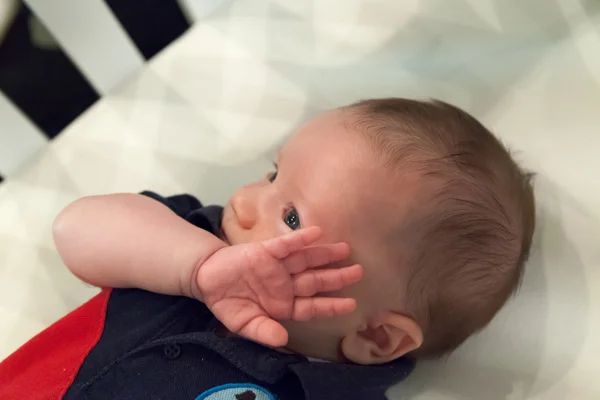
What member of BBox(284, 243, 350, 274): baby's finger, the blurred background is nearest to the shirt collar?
BBox(284, 243, 350, 274): baby's finger

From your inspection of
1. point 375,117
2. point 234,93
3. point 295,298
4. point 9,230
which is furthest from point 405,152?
point 9,230

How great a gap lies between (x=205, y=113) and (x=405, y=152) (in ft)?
1.44

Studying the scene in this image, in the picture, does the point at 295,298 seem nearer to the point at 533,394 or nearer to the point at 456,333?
the point at 456,333

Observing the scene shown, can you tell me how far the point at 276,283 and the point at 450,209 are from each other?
0.58 ft

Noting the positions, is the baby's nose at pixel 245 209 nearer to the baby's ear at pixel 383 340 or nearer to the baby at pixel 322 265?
the baby at pixel 322 265

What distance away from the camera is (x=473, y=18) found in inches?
37.1

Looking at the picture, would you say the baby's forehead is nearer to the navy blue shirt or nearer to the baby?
the baby

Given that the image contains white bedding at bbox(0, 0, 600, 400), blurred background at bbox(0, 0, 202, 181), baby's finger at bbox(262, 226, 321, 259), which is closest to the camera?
baby's finger at bbox(262, 226, 321, 259)

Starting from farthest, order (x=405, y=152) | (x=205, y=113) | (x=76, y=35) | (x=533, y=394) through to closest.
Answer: (x=205, y=113), (x=76, y=35), (x=533, y=394), (x=405, y=152)

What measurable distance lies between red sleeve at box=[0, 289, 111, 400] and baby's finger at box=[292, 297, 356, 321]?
22 cm

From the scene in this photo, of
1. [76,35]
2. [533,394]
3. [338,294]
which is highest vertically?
[76,35]

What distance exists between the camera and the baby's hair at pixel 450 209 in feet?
1.96

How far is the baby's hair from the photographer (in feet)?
1.96

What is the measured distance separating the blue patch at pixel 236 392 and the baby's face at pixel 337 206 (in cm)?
7
